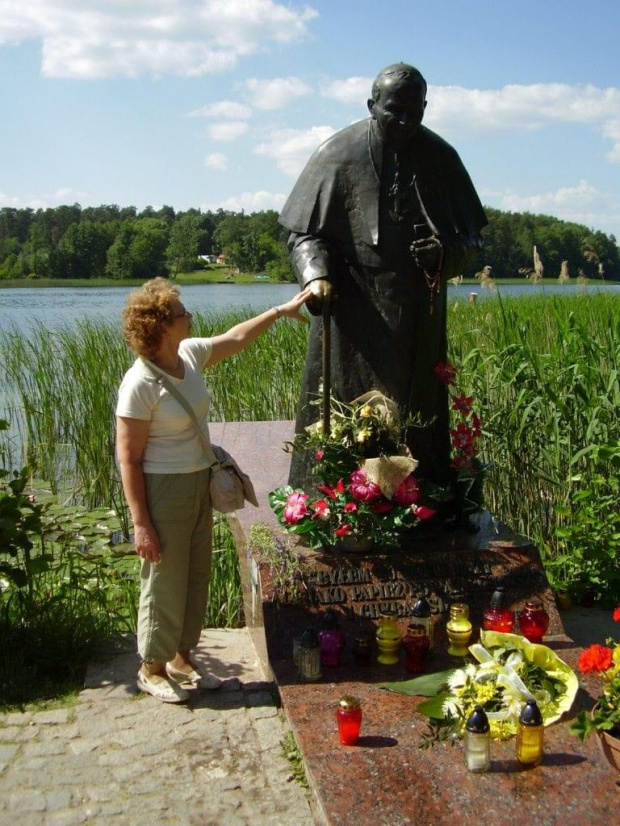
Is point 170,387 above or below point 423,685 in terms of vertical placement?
above

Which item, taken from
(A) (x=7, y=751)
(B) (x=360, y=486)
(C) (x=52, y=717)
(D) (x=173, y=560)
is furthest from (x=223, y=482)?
(A) (x=7, y=751)

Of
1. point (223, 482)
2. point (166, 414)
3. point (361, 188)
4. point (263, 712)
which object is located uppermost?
point (361, 188)

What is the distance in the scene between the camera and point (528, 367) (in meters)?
5.29

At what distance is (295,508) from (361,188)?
1415 mm

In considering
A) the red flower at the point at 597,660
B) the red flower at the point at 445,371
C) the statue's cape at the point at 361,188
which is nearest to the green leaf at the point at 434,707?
the red flower at the point at 597,660

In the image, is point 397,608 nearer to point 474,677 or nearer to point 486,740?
point 474,677

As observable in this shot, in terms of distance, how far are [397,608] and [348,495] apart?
1.66ft

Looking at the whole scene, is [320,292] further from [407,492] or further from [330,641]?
[330,641]

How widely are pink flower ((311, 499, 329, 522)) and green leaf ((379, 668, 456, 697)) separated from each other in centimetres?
71

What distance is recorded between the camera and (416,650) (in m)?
3.67

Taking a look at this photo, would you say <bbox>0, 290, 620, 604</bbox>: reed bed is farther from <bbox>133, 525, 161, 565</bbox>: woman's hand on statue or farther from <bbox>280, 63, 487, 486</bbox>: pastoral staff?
<bbox>133, 525, 161, 565</bbox>: woman's hand on statue

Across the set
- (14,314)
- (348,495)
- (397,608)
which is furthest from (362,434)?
(14,314)

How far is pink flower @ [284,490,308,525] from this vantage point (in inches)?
154

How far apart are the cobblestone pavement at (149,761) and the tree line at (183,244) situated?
5.43 meters
